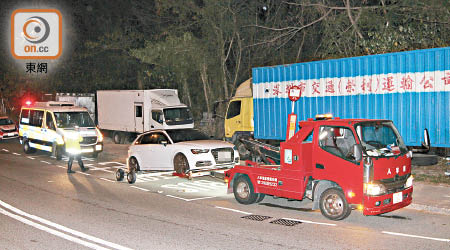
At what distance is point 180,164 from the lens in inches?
543

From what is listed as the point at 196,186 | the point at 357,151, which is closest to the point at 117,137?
the point at 196,186

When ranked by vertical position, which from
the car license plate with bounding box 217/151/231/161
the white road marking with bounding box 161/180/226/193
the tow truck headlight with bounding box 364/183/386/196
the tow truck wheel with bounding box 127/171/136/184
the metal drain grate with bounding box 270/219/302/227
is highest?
the car license plate with bounding box 217/151/231/161

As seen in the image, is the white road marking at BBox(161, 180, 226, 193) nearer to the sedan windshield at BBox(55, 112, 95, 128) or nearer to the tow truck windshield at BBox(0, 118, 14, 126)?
the sedan windshield at BBox(55, 112, 95, 128)

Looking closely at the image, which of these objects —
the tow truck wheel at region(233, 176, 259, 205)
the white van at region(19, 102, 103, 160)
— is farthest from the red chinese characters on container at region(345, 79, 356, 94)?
the white van at region(19, 102, 103, 160)

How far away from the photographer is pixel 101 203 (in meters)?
11.3

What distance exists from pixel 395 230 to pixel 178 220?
395 centimetres

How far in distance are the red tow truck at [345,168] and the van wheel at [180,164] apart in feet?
12.8

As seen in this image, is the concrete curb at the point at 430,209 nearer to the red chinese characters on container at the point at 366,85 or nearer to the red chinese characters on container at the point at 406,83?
the red chinese characters on container at the point at 406,83

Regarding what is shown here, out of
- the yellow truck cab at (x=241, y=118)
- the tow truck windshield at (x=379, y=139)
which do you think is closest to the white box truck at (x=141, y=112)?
the yellow truck cab at (x=241, y=118)

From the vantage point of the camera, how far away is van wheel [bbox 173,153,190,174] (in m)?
13.6

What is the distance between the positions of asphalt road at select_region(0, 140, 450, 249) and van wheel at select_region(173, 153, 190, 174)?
454 millimetres

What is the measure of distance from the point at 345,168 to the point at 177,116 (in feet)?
55.4

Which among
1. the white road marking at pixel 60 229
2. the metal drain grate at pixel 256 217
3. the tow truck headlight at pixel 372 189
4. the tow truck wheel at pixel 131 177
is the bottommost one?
the metal drain grate at pixel 256 217

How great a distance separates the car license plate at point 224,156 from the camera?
1359cm
